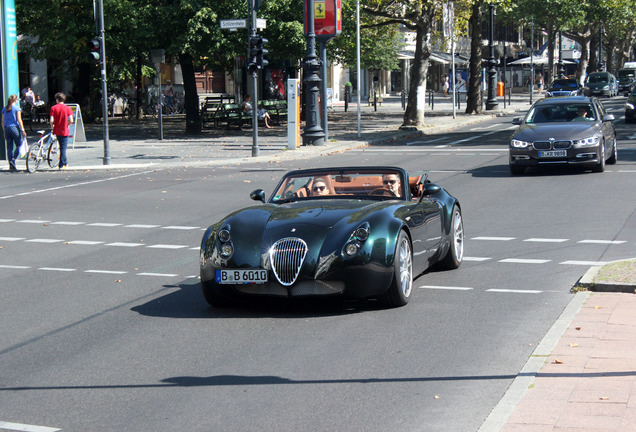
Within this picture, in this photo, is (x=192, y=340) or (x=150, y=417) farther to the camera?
(x=192, y=340)

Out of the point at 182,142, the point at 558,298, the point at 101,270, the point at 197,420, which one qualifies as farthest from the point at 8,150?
the point at 197,420

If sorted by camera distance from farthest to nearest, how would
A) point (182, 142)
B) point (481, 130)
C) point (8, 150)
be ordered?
point (481, 130) → point (182, 142) → point (8, 150)

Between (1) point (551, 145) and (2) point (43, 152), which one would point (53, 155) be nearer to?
(2) point (43, 152)

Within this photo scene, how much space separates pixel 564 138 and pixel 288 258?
12887mm

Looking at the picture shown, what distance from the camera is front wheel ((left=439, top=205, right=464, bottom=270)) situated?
33.4 ft

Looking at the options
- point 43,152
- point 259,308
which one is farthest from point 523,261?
point 43,152

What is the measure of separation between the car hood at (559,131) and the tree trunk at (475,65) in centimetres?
2956

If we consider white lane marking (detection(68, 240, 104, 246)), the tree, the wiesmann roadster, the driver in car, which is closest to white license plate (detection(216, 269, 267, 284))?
the wiesmann roadster

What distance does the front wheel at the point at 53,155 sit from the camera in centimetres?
2502

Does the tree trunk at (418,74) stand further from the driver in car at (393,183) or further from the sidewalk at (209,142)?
the driver in car at (393,183)

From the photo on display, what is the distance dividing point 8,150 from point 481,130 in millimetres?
19631

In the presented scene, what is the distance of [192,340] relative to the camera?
7430 mm

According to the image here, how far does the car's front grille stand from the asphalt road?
4.26m

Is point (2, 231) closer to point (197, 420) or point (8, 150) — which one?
point (197, 420)
